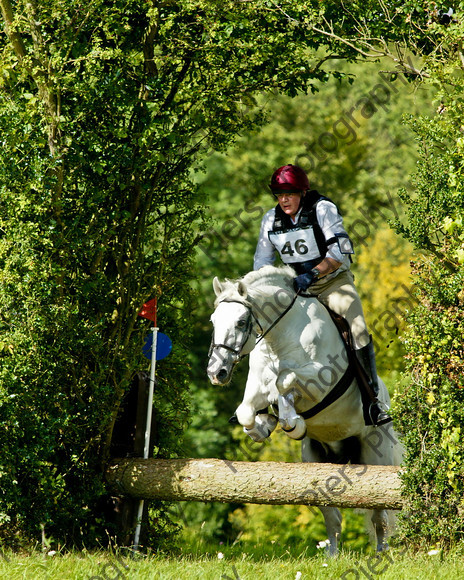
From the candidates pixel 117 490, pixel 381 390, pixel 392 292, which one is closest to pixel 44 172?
pixel 117 490

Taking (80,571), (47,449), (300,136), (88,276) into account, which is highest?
(300,136)

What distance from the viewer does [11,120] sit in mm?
6160

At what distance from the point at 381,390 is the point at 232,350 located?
6.80ft

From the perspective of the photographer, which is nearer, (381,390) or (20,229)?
(20,229)

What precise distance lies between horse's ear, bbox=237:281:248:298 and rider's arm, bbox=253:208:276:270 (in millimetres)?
937

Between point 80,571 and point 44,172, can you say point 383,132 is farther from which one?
point 80,571

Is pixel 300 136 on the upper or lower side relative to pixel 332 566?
upper

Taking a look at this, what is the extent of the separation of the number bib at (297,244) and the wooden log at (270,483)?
1.72 metres

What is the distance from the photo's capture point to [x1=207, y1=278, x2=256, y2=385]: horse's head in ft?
18.2

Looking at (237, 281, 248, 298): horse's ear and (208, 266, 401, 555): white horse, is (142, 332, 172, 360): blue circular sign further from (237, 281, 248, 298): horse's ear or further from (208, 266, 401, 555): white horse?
(237, 281, 248, 298): horse's ear

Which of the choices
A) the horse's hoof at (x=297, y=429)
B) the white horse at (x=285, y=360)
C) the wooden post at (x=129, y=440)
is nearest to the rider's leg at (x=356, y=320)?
the white horse at (x=285, y=360)

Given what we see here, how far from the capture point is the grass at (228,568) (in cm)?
512

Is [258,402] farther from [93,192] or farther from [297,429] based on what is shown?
[93,192]

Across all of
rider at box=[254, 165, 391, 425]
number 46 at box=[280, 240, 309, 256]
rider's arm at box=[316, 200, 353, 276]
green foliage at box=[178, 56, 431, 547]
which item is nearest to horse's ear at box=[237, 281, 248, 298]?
rider at box=[254, 165, 391, 425]
